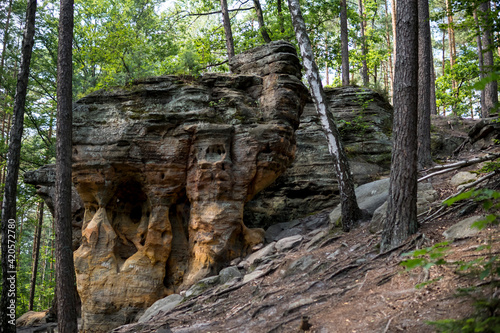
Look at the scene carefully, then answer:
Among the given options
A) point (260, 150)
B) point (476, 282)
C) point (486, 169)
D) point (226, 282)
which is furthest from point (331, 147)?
point (476, 282)

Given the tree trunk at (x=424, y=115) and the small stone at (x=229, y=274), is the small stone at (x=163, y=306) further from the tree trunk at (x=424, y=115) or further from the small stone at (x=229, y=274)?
the tree trunk at (x=424, y=115)

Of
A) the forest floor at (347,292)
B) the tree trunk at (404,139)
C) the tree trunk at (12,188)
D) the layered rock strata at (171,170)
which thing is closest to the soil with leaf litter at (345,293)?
the forest floor at (347,292)

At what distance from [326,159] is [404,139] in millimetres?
6703

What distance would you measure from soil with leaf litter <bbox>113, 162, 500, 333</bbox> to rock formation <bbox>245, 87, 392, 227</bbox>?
3521 millimetres

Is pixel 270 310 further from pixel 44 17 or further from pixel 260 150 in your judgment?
pixel 44 17

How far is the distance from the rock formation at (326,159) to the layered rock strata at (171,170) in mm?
1870

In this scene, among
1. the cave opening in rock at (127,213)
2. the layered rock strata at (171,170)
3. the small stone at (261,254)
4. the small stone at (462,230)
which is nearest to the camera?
the small stone at (462,230)

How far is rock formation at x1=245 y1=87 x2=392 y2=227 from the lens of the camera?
12.5m

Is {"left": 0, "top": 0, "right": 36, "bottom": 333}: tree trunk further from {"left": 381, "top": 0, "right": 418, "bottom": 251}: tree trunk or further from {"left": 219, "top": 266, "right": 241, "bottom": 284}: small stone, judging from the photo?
{"left": 381, "top": 0, "right": 418, "bottom": 251}: tree trunk

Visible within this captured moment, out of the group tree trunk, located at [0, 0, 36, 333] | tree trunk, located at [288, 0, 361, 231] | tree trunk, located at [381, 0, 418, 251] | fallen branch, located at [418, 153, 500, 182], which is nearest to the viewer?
tree trunk, located at [381, 0, 418, 251]

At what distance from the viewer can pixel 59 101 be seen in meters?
8.40

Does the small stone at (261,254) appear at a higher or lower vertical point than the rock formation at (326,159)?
lower

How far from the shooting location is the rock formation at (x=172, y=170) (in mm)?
10195

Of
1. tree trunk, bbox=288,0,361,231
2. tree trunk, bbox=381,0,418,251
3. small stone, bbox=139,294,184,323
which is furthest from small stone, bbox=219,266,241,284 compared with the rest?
tree trunk, bbox=381,0,418,251
